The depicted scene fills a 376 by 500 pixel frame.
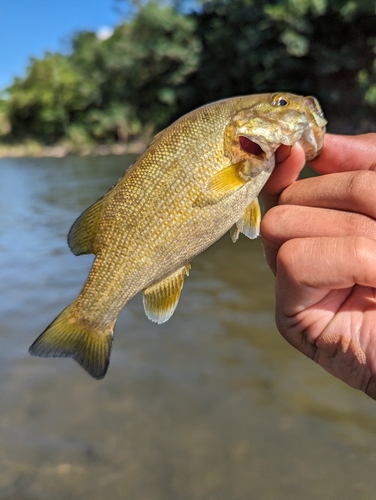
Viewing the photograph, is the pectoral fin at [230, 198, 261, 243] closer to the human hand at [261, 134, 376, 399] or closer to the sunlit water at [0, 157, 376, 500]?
the human hand at [261, 134, 376, 399]

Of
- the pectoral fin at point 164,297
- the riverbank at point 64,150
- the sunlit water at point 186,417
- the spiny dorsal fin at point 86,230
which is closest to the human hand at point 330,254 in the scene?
the pectoral fin at point 164,297

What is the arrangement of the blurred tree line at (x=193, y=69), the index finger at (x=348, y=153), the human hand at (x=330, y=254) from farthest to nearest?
the blurred tree line at (x=193, y=69) → the index finger at (x=348, y=153) → the human hand at (x=330, y=254)

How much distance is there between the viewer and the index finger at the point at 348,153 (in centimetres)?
207

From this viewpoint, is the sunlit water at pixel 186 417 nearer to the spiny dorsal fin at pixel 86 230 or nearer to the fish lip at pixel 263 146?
the spiny dorsal fin at pixel 86 230

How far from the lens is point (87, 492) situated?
3266 mm

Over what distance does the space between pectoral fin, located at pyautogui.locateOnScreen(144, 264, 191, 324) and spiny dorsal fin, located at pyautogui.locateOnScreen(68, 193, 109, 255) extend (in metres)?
0.42

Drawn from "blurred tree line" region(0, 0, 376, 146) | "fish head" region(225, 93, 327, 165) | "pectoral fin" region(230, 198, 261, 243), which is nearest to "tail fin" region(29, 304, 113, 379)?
"pectoral fin" region(230, 198, 261, 243)

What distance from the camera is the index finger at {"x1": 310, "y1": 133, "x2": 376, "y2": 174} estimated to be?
2072 millimetres

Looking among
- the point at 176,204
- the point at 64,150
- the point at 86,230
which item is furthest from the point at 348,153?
the point at 64,150

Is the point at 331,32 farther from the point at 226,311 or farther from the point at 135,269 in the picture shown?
the point at 135,269

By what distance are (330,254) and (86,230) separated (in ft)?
4.47

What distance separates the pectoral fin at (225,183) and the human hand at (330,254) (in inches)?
7.9

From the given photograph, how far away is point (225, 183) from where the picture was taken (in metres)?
2.18

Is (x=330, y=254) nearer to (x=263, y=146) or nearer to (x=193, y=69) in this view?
(x=263, y=146)
